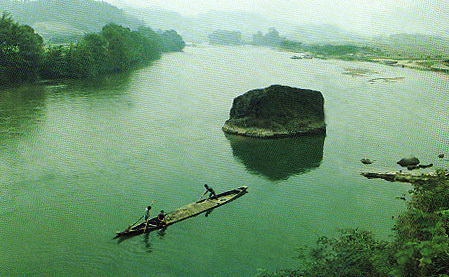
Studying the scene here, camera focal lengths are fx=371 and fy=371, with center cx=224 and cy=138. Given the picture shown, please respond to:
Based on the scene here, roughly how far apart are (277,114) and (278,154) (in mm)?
5735

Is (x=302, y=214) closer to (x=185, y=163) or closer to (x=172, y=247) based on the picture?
(x=172, y=247)

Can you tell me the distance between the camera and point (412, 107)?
42000 millimetres

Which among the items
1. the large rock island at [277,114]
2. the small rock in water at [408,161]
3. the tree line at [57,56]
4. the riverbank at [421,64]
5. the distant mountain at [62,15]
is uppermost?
the distant mountain at [62,15]

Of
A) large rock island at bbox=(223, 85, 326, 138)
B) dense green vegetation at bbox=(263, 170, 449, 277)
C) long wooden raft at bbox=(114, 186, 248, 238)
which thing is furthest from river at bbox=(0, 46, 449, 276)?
dense green vegetation at bbox=(263, 170, 449, 277)

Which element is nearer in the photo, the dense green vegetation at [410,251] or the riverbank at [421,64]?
the dense green vegetation at [410,251]

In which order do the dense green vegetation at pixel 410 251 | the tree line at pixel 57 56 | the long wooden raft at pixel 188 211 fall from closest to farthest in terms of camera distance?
the dense green vegetation at pixel 410 251 → the long wooden raft at pixel 188 211 → the tree line at pixel 57 56

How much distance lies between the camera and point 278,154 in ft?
85.8

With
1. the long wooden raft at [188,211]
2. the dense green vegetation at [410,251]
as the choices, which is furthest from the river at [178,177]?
the dense green vegetation at [410,251]

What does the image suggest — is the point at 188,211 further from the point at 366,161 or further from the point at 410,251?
the point at 366,161

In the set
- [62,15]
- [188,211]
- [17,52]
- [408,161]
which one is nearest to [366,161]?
[408,161]

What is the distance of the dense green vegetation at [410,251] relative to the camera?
635 cm

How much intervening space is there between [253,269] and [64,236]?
7614 millimetres

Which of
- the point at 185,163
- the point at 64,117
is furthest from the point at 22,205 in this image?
the point at 64,117

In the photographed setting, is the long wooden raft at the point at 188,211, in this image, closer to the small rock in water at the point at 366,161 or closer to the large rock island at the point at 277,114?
the small rock in water at the point at 366,161
